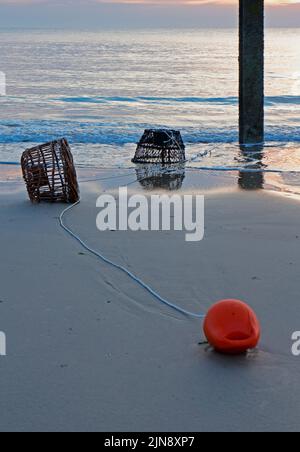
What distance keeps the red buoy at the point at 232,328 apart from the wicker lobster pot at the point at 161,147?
6.05 m

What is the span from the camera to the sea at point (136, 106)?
11523mm

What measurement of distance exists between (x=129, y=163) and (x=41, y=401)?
7208mm

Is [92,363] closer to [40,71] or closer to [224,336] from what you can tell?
[224,336]

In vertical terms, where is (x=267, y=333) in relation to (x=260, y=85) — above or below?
below

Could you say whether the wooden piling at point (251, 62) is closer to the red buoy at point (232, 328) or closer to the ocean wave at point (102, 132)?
the ocean wave at point (102, 132)

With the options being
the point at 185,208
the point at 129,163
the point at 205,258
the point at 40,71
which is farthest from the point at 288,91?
the point at 205,258

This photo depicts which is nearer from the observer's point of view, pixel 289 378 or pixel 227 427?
pixel 227 427

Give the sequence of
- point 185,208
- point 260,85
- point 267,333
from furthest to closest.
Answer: point 260,85, point 185,208, point 267,333

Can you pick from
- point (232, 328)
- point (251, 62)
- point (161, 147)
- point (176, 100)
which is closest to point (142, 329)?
point (232, 328)

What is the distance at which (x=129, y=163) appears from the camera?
33.9 ft

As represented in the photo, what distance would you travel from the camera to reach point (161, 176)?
8.90 meters

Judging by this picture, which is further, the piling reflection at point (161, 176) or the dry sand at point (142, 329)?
the piling reflection at point (161, 176)

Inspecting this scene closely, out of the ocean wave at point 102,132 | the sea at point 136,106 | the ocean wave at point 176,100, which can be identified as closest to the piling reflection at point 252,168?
the sea at point 136,106

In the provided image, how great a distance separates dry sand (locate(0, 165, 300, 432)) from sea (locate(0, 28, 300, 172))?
4116mm
